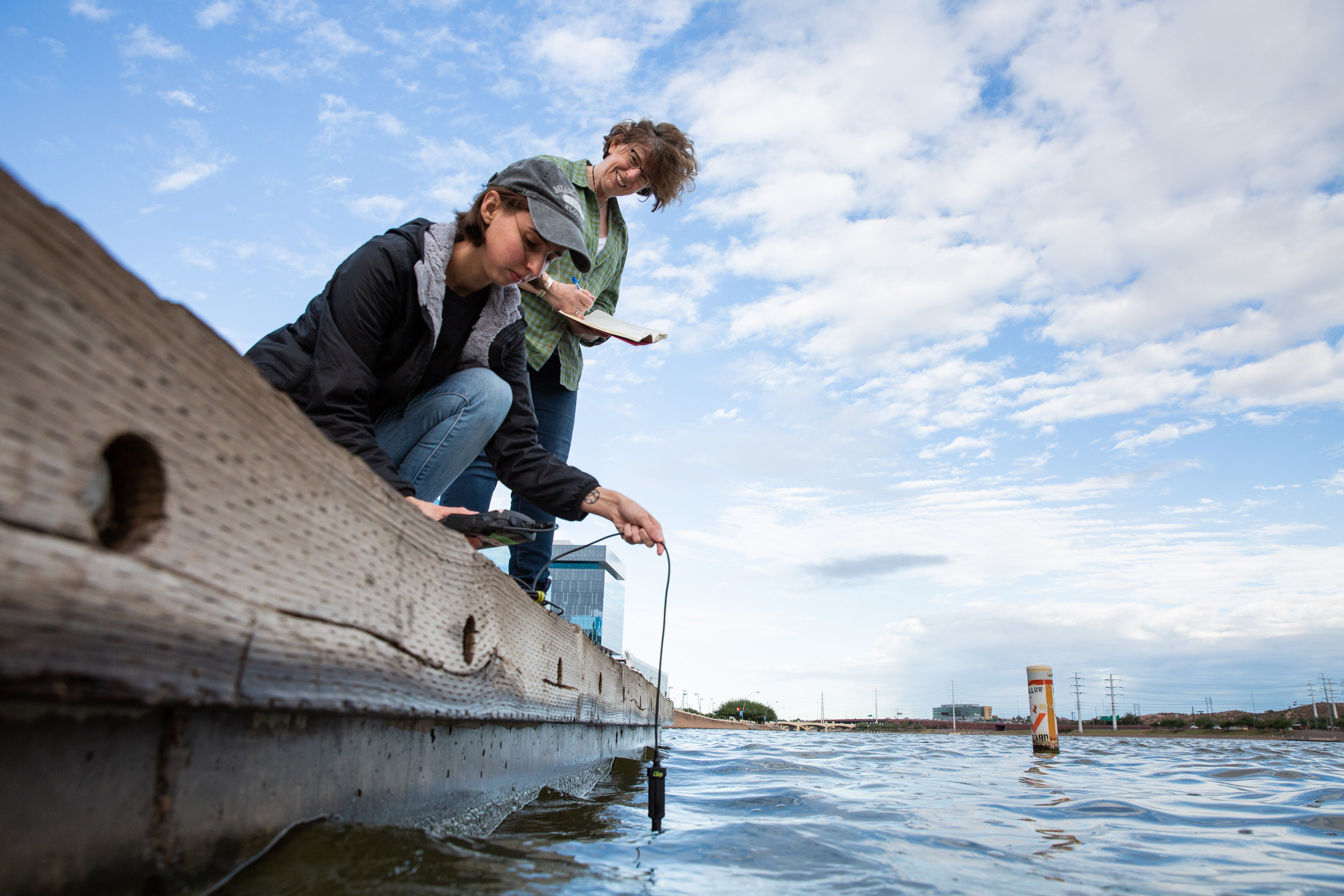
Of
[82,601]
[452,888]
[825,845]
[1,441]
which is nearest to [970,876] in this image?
[825,845]

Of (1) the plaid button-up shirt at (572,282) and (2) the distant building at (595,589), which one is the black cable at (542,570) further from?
(2) the distant building at (595,589)

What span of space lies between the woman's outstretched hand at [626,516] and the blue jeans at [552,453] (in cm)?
73

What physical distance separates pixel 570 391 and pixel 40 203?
3172 millimetres

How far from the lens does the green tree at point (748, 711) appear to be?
53534 mm

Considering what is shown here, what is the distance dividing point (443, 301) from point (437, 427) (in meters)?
0.41

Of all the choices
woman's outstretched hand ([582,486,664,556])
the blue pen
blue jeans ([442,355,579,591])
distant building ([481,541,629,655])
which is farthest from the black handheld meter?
distant building ([481,541,629,655])

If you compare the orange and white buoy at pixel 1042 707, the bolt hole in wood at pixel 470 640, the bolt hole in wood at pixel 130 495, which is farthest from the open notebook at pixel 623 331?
the orange and white buoy at pixel 1042 707

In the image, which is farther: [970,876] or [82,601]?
[970,876]

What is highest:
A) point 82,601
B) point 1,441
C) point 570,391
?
point 570,391

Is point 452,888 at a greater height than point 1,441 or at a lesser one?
lesser

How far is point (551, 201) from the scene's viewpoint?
6.86ft

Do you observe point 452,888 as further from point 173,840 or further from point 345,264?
point 345,264

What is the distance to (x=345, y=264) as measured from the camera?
6.51ft

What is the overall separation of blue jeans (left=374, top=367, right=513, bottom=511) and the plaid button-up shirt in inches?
37.7
